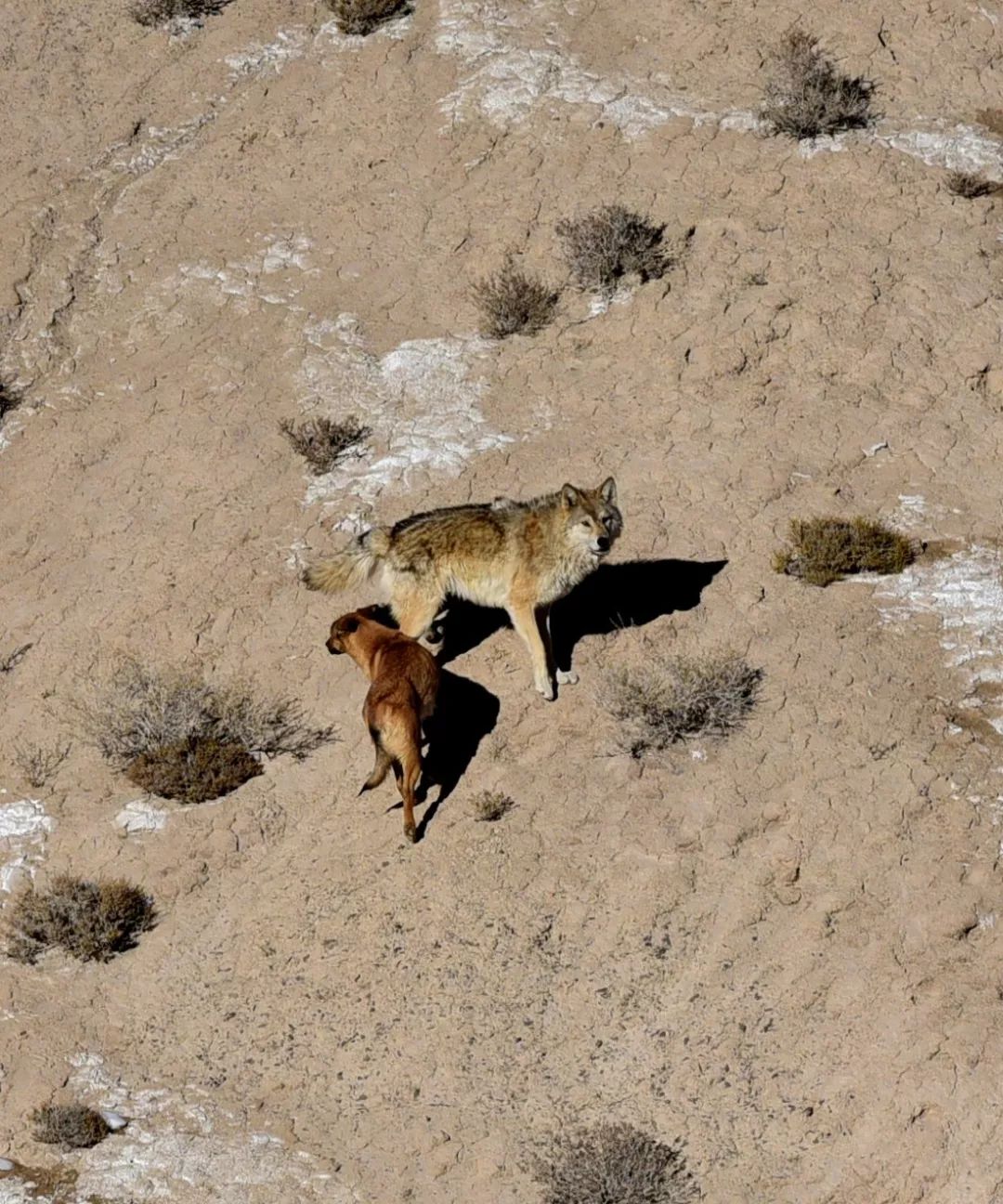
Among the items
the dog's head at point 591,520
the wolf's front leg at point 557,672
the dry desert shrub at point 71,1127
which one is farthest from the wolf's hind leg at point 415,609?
the dry desert shrub at point 71,1127

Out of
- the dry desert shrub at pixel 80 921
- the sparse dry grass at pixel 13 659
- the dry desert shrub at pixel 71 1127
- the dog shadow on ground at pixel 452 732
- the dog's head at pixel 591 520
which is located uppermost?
the dog's head at pixel 591 520

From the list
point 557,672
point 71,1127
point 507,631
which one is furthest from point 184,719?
point 71,1127

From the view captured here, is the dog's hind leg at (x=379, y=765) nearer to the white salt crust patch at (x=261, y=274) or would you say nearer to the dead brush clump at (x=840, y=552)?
the dead brush clump at (x=840, y=552)

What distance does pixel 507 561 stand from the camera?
12.8 m

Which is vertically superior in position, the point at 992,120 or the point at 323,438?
the point at 323,438

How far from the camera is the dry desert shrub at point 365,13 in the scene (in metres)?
19.7

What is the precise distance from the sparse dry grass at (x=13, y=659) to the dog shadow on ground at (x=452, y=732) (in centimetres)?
382

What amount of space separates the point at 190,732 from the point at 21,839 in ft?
5.01

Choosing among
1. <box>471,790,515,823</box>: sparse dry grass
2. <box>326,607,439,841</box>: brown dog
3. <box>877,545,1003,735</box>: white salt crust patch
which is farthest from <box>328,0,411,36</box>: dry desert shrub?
<box>471,790,515,823</box>: sparse dry grass

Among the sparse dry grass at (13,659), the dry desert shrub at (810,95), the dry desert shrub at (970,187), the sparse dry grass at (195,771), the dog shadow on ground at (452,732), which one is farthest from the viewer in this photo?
the dry desert shrub at (810,95)

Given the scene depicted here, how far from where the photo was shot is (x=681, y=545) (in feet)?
46.7

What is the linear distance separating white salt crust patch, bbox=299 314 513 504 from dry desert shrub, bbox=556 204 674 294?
4.45 feet

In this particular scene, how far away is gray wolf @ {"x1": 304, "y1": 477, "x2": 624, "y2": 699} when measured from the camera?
12.8m

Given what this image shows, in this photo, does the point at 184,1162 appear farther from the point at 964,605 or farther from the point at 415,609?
the point at 964,605
